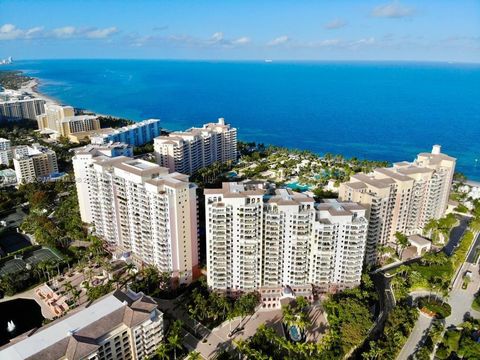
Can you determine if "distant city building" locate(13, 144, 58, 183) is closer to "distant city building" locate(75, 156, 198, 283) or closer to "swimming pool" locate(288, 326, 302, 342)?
"distant city building" locate(75, 156, 198, 283)

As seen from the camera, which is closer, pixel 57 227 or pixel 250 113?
pixel 57 227

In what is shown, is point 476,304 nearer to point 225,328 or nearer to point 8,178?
point 225,328

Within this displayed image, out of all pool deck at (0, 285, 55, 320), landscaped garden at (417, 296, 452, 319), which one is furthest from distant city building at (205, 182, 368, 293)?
pool deck at (0, 285, 55, 320)

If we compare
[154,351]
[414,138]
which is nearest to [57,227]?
[154,351]

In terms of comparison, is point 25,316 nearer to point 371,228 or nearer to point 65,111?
point 371,228

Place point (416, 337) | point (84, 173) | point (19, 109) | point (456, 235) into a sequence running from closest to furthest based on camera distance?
1. point (416, 337)
2. point (84, 173)
3. point (456, 235)
4. point (19, 109)

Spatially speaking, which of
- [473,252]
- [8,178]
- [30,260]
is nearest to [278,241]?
[473,252]
